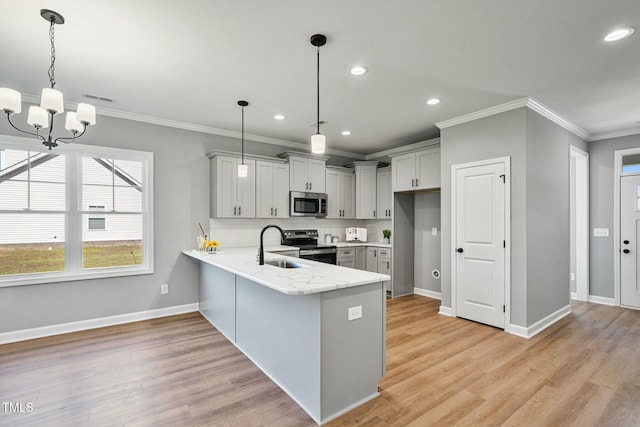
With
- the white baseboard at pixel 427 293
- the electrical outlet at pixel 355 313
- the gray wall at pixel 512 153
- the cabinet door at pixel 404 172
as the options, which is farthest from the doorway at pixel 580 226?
the electrical outlet at pixel 355 313

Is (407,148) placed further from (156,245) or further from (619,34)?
(156,245)

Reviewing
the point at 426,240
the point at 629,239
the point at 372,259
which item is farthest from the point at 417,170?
the point at 629,239

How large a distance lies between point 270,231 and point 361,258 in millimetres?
1783

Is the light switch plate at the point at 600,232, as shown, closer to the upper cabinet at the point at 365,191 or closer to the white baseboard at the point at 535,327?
the white baseboard at the point at 535,327

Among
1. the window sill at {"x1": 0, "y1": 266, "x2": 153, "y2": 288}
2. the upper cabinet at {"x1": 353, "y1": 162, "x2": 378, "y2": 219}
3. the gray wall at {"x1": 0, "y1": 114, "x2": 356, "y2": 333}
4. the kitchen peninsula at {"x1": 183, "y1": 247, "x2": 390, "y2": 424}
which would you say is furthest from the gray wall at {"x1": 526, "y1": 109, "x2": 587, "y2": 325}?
the window sill at {"x1": 0, "y1": 266, "x2": 153, "y2": 288}

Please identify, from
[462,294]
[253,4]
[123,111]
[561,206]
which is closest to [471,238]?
[462,294]

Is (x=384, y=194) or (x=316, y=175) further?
(x=384, y=194)

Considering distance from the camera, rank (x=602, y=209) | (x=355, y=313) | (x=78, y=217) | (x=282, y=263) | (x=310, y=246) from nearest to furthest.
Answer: (x=355, y=313)
(x=282, y=263)
(x=78, y=217)
(x=602, y=209)
(x=310, y=246)

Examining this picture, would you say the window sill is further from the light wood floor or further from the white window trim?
the light wood floor

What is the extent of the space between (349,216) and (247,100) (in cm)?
315

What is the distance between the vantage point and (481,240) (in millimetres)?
3980

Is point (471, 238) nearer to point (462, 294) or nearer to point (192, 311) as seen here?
point (462, 294)

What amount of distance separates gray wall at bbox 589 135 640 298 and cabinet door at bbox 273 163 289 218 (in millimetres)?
4973

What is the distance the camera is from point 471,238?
408 cm
